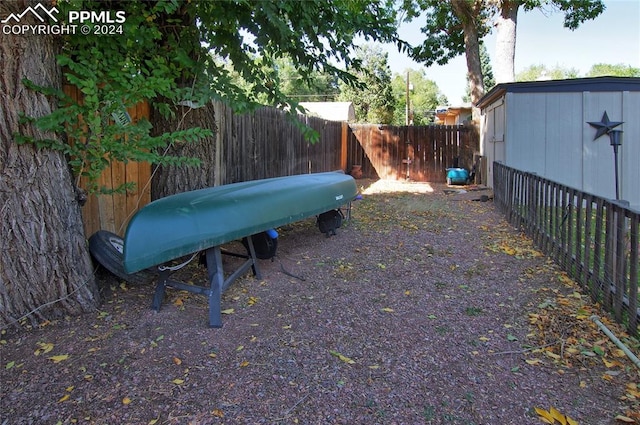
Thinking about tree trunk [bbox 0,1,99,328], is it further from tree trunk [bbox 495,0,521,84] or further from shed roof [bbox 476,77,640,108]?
tree trunk [bbox 495,0,521,84]

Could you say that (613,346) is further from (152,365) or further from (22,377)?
(22,377)

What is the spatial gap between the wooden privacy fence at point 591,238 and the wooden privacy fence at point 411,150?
29.9 feet

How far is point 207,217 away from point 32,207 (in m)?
1.25

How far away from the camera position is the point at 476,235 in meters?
7.05

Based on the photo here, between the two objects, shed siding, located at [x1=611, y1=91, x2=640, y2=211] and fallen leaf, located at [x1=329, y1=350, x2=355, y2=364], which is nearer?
fallen leaf, located at [x1=329, y1=350, x2=355, y2=364]

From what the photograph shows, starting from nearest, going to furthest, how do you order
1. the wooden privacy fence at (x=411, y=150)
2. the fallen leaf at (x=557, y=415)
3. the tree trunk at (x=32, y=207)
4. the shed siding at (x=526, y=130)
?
the fallen leaf at (x=557, y=415), the tree trunk at (x=32, y=207), the shed siding at (x=526, y=130), the wooden privacy fence at (x=411, y=150)

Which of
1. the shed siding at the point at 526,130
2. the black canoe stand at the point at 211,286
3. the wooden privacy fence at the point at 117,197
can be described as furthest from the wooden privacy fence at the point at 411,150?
the black canoe stand at the point at 211,286

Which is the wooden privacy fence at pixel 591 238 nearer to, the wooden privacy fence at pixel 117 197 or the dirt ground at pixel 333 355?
the dirt ground at pixel 333 355

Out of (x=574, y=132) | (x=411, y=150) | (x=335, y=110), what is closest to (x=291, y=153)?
(x=574, y=132)

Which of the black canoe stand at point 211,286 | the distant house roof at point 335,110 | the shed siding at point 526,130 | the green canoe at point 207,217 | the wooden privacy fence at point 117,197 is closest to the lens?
the green canoe at point 207,217

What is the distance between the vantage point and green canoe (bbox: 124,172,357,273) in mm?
3479

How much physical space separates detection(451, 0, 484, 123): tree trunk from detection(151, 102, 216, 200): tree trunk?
1209 centimetres

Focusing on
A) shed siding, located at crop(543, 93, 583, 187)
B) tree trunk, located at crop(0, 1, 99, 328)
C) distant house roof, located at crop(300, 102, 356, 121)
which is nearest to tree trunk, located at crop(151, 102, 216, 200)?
tree trunk, located at crop(0, 1, 99, 328)

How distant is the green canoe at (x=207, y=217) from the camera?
11.4 feet
